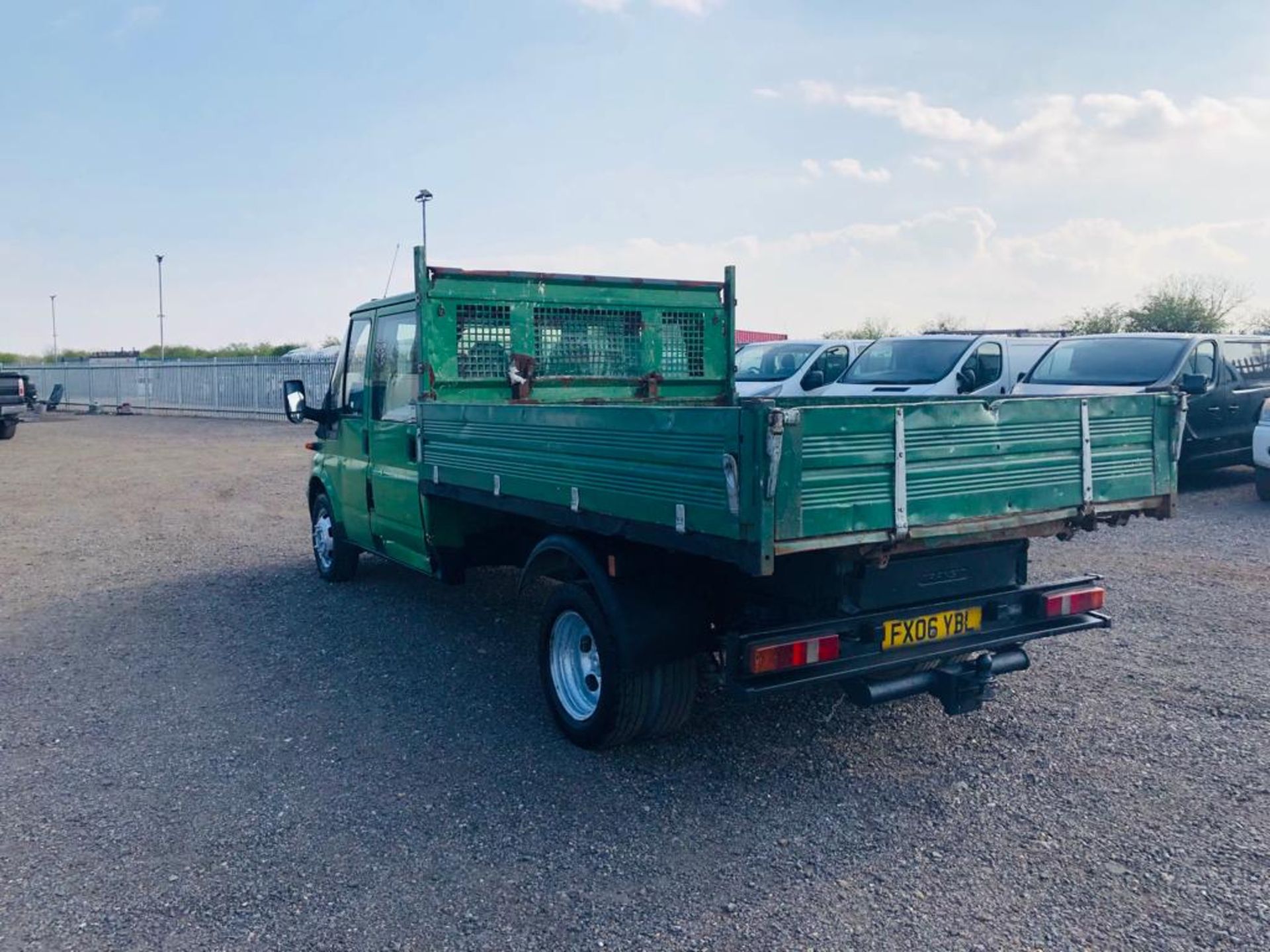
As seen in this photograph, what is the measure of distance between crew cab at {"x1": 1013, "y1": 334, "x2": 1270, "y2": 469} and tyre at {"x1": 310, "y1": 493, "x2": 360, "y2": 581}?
7421mm

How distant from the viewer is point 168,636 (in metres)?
7.01

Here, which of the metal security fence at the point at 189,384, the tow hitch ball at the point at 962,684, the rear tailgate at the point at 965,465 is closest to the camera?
the rear tailgate at the point at 965,465

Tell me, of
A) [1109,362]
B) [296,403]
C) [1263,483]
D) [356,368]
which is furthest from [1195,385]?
[296,403]

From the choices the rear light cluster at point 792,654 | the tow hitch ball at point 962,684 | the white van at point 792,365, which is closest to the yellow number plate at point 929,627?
the tow hitch ball at point 962,684

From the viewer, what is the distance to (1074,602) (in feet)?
16.2

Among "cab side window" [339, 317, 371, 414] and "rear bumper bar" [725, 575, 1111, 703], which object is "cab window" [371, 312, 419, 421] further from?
"rear bumper bar" [725, 575, 1111, 703]

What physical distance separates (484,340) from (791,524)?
3.42 m

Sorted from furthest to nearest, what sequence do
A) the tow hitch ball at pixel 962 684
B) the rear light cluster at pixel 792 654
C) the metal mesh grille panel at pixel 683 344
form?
1. the metal mesh grille panel at pixel 683 344
2. the tow hitch ball at pixel 962 684
3. the rear light cluster at pixel 792 654

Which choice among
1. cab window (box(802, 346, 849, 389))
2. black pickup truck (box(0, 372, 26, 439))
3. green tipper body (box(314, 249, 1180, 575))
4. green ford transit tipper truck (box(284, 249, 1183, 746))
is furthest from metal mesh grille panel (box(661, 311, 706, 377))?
black pickup truck (box(0, 372, 26, 439))

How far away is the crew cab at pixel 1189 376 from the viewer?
11766 millimetres

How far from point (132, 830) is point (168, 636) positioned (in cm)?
309

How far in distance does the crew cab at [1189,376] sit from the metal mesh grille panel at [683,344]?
5.69 metres

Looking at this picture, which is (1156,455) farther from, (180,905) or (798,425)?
(180,905)

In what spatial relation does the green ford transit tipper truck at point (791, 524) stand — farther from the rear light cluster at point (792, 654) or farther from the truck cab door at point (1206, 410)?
the truck cab door at point (1206, 410)
